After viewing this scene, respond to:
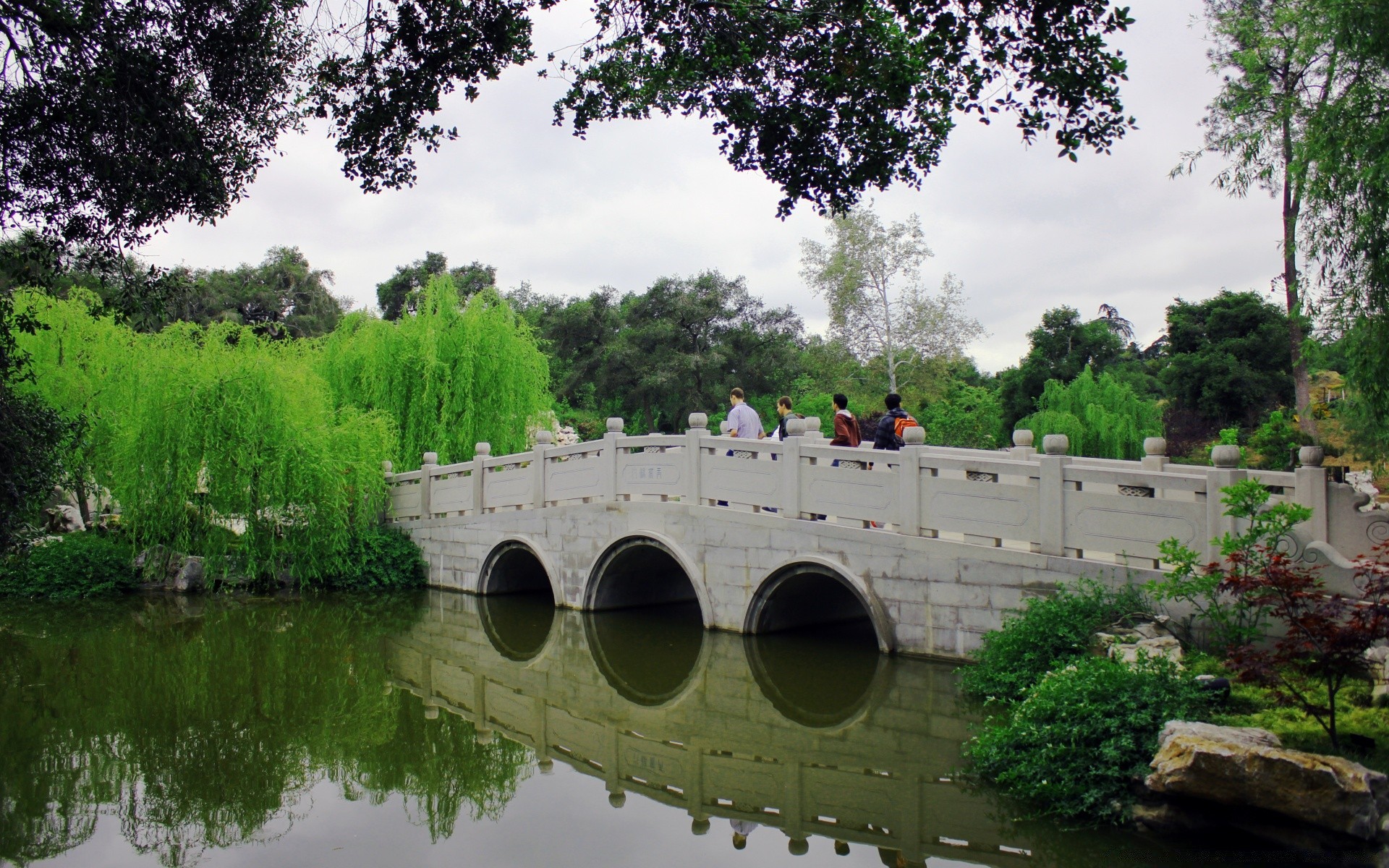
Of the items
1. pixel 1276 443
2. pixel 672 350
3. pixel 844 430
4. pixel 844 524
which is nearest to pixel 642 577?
pixel 844 430

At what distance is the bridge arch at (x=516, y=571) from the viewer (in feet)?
42.2

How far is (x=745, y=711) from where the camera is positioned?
7.77 metres

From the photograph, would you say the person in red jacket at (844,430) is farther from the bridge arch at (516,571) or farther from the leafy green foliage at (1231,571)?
the bridge arch at (516,571)

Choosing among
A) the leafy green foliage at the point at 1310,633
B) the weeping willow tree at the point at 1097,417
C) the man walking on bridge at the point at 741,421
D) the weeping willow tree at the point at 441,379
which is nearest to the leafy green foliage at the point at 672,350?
the weeping willow tree at the point at 1097,417

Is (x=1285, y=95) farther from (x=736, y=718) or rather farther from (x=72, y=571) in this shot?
(x=72, y=571)

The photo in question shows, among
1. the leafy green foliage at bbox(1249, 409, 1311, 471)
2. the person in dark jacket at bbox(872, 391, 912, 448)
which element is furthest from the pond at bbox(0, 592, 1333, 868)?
the leafy green foliage at bbox(1249, 409, 1311, 471)

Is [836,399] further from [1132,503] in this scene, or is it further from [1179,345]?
[1179,345]

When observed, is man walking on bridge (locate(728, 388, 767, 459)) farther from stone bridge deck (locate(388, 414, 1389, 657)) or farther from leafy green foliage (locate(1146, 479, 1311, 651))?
leafy green foliage (locate(1146, 479, 1311, 651))

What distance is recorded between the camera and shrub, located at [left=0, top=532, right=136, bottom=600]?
13.0 metres

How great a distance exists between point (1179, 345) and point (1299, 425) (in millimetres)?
13383

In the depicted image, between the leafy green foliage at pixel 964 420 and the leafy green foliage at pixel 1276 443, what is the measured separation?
7.58 metres

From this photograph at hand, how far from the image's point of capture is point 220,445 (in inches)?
504

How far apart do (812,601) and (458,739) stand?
4655mm

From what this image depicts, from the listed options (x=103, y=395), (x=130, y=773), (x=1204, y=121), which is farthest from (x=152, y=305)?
(x=1204, y=121)
